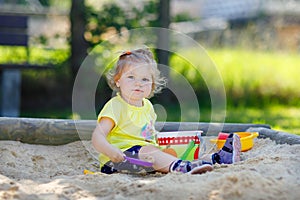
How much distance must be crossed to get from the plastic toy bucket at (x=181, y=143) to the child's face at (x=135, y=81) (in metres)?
0.27

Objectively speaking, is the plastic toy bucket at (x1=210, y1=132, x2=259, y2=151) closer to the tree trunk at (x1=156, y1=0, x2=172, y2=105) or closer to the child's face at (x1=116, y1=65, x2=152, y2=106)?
the child's face at (x1=116, y1=65, x2=152, y2=106)

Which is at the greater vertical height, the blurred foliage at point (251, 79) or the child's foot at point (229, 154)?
the blurred foliage at point (251, 79)

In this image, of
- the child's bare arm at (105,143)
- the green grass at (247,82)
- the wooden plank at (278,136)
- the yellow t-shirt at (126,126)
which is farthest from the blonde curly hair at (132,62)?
the green grass at (247,82)

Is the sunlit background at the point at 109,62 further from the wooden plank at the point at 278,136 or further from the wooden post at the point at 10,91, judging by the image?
the wooden plank at the point at 278,136

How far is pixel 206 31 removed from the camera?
1118cm

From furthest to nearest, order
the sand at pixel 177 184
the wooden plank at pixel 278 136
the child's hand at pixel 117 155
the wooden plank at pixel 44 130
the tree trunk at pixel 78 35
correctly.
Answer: the tree trunk at pixel 78 35 < the wooden plank at pixel 44 130 < the wooden plank at pixel 278 136 < the child's hand at pixel 117 155 < the sand at pixel 177 184

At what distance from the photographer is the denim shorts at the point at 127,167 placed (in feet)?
10.0

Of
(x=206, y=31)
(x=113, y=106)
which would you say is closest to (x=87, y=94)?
(x=113, y=106)

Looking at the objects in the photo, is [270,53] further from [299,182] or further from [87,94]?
[299,182]

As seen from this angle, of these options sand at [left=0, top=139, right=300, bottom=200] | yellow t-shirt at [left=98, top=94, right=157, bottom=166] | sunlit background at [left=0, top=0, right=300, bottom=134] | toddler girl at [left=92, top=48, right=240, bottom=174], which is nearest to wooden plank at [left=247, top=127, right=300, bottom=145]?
sand at [left=0, top=139, right=300, bottom=200]

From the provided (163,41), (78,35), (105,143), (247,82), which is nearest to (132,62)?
Answer: (105,143)

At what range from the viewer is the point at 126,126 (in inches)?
127

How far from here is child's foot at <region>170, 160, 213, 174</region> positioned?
2.76 metres

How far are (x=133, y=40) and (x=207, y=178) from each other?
4145mm
